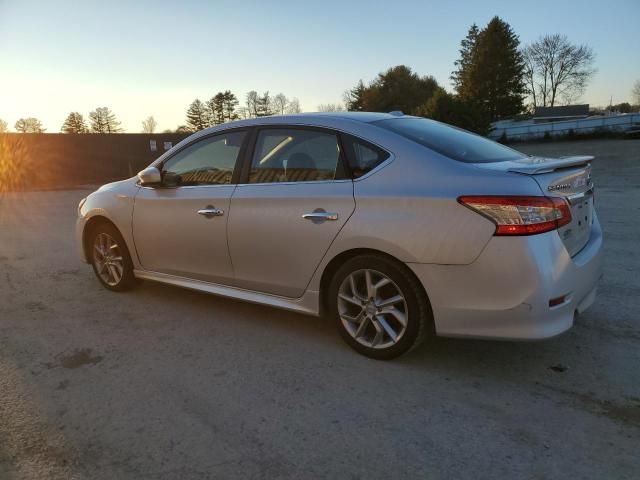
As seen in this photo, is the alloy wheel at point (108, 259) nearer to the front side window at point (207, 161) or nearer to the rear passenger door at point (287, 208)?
the front side window at point (207, 161)

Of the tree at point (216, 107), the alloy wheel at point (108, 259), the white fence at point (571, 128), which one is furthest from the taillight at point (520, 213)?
the tree at point (216, 107)

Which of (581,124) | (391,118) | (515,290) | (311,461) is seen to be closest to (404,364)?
(515,290)

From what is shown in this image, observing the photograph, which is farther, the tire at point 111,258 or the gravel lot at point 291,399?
the tire at point 111,258

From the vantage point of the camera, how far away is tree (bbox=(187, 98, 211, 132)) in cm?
8150

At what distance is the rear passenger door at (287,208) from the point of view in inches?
140

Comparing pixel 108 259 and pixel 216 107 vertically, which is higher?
pixel 216 107


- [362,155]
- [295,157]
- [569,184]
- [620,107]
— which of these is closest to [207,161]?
[295,157]

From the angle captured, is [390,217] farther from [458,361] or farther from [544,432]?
[544,432]

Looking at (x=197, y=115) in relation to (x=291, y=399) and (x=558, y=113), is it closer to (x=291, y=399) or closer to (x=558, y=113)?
(x=558, y=113)

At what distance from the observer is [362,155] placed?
3.52 m

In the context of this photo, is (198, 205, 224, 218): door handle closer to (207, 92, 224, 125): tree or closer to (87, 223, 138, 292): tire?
(87, 223, 138, 292): tire

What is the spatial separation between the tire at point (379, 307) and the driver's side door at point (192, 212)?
1.07 m

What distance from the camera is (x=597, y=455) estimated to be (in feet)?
8.00

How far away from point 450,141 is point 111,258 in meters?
3.46
